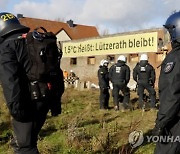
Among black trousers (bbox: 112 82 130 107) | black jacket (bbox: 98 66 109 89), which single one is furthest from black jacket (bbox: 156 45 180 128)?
black jacket (bbox: 98 66 109 89)

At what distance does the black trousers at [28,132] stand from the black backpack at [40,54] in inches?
15.5

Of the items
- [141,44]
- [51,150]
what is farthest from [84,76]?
[51,150]

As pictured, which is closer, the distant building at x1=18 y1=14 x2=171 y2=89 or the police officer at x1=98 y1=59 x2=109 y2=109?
the police officer at x1=98 y1=59 x2=109 y2=109

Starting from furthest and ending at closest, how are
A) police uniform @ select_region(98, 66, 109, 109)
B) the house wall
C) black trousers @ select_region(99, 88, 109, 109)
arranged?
the house wall → police uniform @ select_region(98, 66, 109, 109) → black trousers @ select_region(99, 88, 109, 109)

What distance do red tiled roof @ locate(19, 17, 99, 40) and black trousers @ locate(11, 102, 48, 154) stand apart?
4858 centimetres

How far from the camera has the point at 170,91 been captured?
12.2ft

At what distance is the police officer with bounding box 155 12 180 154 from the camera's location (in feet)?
12.2

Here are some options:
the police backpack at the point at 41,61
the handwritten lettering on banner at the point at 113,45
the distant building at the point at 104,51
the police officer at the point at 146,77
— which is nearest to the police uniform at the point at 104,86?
the police officer at the point at 146,77

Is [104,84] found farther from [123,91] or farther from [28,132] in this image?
[28,132]

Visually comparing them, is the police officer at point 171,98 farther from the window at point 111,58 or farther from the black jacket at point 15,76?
the window at point 111,58

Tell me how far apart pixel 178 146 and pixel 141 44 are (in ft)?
79.9

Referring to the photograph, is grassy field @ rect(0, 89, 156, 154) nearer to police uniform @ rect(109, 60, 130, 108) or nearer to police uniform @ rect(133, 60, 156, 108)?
police uniform @ rect(133, 60, 156, 108)

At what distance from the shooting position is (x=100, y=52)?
31.9 meters

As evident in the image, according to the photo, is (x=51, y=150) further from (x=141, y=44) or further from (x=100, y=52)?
(x=100, y=52)
